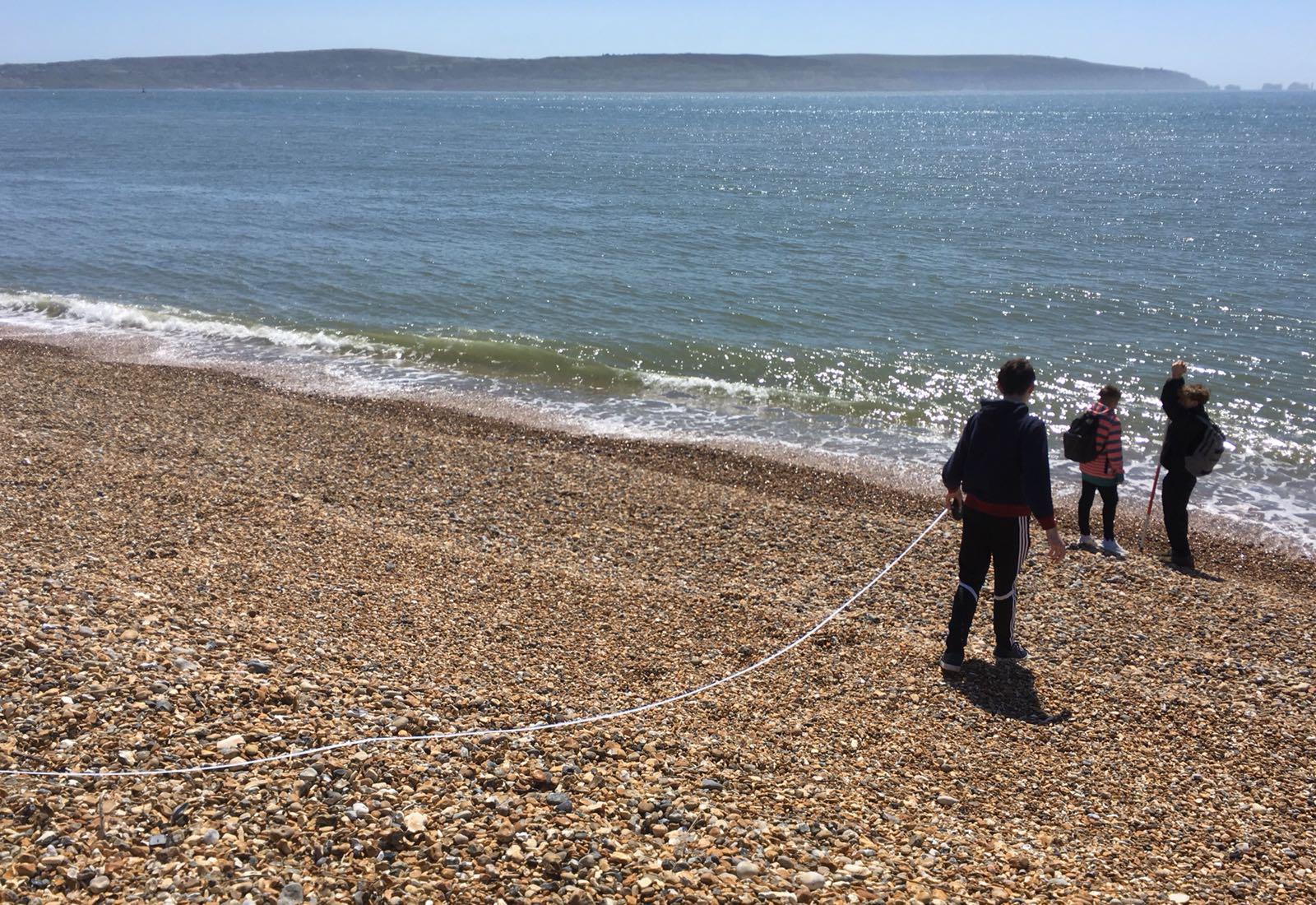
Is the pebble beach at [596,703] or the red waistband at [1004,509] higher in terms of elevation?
the red waistband at [1004,509]

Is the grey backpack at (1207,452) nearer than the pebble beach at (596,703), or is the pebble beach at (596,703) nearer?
the pebble beach at (596,703)

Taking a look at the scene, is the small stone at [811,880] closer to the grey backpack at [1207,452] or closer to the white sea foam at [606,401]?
the grey backpack at [1207,452]

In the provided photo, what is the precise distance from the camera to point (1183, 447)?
955 centimetres

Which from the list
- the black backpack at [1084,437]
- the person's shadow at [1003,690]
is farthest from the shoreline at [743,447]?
the person's shadow at [1003,690]

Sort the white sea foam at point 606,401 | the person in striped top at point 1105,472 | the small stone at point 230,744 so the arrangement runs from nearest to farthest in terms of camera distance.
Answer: the small stone at point 230,744 → the person in striped top at point 1105,472 → the white sea foam at point 606,401

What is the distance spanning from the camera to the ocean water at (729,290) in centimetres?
1642

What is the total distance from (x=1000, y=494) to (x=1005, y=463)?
205mm

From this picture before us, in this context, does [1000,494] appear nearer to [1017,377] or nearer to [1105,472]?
[1017,377]

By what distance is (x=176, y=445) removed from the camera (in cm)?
1155

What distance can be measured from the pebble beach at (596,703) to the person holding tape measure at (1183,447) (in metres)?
0.48

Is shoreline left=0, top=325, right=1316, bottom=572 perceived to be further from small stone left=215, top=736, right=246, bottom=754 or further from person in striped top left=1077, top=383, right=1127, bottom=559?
small stone left=215, top=736, right=246, bottom=754

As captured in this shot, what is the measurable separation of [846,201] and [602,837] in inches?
1620

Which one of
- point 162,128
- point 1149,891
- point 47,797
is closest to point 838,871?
point 1149,891

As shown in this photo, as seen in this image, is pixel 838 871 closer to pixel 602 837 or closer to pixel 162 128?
pixel 602 837
